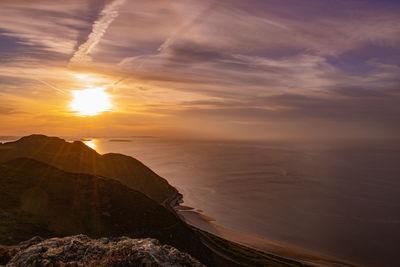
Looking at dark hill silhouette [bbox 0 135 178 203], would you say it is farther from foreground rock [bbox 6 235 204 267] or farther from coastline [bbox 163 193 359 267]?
foreground rock [bbox 6 235 204 267]

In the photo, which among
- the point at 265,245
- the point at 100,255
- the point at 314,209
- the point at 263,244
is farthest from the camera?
the point at 314,209

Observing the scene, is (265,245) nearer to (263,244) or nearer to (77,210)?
(263,244)

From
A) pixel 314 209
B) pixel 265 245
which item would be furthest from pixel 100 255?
pixel 314 209

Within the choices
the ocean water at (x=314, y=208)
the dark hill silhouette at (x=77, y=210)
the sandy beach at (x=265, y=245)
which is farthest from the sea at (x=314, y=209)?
the dark hill silhouette at (x=77, y=210)

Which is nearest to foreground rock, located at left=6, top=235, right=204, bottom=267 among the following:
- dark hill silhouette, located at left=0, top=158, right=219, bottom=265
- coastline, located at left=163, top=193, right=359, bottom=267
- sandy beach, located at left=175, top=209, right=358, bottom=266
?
dark hill silhouette, located at left=0, top=158, right=219, bottom=265

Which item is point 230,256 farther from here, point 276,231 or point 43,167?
point 43,167
